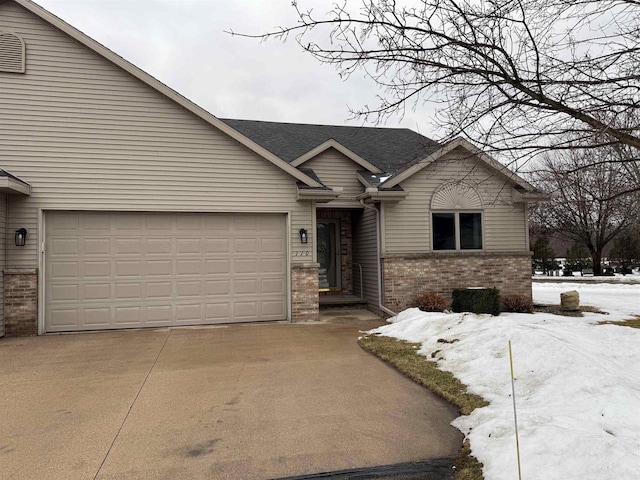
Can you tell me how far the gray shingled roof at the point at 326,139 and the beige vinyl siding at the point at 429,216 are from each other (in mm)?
1211

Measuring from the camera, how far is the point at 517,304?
36.0ft

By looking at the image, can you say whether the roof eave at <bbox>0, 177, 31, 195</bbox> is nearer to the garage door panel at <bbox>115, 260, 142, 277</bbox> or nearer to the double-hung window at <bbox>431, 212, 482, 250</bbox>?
the garage door panel at <bbox>115, 260, 142, 277</bbox>

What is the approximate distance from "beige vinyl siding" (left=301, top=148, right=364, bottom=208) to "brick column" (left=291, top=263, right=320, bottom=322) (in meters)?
2.65

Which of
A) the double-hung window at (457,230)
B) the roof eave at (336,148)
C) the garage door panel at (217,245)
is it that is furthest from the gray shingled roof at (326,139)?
the garage door panel at (217,245)

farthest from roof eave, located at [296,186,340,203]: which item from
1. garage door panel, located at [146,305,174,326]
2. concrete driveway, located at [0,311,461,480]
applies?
garage door panel, located at [146,305,174,326]

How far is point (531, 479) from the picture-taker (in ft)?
9.20

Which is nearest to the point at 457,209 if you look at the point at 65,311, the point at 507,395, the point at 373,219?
the point at 373,219

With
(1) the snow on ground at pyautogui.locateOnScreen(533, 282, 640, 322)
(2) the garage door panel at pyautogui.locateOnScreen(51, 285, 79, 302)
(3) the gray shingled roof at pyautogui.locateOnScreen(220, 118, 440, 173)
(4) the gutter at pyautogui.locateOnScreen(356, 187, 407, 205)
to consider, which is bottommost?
(1) the snow on ground at pyautogui.locateOnScreen(533, 282, 640, 322)

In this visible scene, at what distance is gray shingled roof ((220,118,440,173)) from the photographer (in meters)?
12.9

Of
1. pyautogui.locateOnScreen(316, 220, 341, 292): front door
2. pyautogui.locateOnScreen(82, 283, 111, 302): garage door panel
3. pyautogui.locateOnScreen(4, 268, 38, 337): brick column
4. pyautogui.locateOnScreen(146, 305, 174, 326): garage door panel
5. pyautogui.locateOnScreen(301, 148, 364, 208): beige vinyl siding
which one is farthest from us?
pyautogui.locateOnScreen(316, 220, 341, 292): front door

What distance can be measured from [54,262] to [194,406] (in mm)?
6239

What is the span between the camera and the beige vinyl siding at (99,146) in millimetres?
8773

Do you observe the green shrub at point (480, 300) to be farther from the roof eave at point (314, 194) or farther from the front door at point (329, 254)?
the roof eave at point (314, 194)

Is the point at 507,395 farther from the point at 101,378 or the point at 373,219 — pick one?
the point at 373,219
